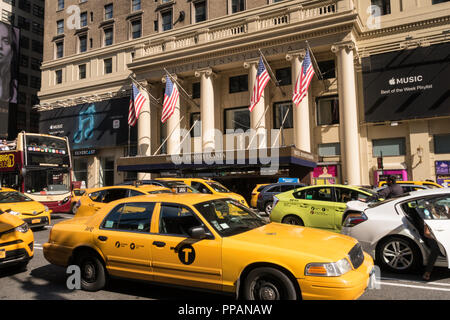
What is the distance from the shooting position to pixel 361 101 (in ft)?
79.6

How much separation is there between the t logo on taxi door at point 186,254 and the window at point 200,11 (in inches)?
1181

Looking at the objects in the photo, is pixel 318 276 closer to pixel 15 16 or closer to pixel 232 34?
pixel 232 34

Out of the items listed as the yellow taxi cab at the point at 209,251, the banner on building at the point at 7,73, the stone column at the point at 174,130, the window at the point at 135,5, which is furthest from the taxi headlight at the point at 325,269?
the banner on building at the point at 7,73

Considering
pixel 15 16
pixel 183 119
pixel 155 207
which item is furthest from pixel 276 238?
pixel 15 16

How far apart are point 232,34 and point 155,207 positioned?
23.9 m

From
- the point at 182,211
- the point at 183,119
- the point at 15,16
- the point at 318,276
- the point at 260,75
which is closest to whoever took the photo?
the point at 318,276

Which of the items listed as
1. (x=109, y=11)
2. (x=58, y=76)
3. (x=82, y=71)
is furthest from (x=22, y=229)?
(x=58, y=76)

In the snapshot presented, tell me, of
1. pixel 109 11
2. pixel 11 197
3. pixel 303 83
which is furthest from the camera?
pixel 109 11

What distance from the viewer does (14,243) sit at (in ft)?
20.4

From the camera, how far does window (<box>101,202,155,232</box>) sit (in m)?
5.08

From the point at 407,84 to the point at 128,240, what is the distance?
22.7 metres

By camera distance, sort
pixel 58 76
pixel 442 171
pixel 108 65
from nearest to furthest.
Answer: pixel 442 171 < pixel 108 65 < pixel 58 76

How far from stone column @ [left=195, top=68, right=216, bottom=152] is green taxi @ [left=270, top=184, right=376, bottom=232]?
55.7 ft

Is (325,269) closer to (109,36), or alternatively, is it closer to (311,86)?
(311,86)
